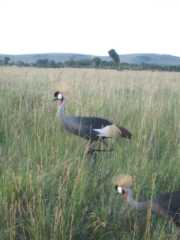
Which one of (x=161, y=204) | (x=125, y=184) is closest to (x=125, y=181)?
(x=125, y=184)

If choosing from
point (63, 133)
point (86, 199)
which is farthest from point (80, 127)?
point (86, 199)

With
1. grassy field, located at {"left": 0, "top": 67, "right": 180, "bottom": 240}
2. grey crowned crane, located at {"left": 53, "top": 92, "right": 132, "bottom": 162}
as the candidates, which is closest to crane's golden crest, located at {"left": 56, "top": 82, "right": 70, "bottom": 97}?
grey crowned crane, located at {"left": 53, "top": 92, "right": 132, "bottom": 162}

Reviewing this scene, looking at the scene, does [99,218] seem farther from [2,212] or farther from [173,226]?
[2,212]

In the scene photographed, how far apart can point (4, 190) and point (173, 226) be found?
1246 millimetres

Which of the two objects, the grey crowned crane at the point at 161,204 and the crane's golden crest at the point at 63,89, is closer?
the grey crowned crane at the point at 161,204

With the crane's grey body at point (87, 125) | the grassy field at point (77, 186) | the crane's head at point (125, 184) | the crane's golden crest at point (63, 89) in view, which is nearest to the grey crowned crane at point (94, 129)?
the crane's grey body at point (87, 125)

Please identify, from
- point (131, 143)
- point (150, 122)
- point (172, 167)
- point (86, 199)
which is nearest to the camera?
point (86, 199)

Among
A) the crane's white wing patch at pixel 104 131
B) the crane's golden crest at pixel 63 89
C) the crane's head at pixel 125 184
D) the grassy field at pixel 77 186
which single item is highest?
the crane's golden crest at pixel 63 89

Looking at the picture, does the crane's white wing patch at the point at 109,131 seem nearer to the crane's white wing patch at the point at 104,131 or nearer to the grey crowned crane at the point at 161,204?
the crane's white wing patch at the point at 104,131

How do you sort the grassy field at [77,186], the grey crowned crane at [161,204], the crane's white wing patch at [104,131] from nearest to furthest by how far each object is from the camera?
the grassy field at [77,186] < the grey crowned crane at [161,204] < the crane's white wing patch at [104,131]

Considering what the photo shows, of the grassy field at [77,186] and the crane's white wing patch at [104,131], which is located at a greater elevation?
the crane's white wing patch at [104,131]

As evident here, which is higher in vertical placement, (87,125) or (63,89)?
(63,89)

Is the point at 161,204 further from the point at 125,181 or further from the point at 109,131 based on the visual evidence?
the point at 109,131

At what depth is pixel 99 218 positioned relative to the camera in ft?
6.07
